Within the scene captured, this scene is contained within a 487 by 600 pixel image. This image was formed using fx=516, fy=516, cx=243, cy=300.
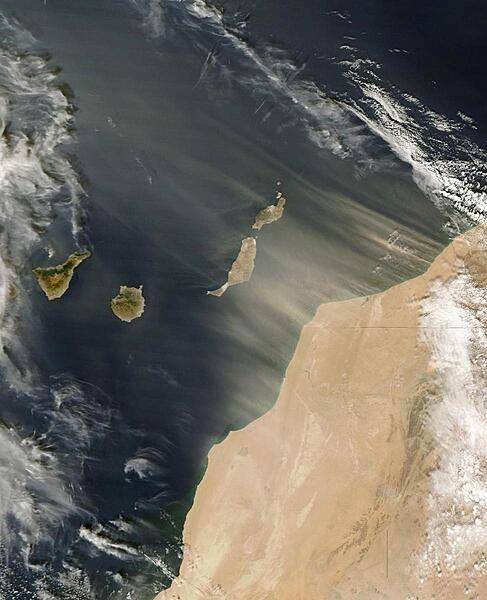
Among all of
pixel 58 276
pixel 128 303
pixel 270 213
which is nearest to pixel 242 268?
pixel 270 213

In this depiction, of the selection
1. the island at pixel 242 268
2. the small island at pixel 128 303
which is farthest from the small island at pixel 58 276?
the island at pixel 242 268

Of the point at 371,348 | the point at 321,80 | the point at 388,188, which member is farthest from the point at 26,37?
the point at 371,348

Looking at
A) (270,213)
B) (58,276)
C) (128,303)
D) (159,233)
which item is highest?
(270,213)

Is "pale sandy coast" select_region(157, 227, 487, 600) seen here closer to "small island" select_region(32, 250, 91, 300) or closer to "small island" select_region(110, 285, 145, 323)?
"small island" select_region(110, 285, 145, 323)

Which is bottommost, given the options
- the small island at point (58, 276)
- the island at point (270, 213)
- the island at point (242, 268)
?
the small island at point (58, 276)

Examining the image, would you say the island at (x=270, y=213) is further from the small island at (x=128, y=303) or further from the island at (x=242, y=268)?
the small island at (x=128, y=303)

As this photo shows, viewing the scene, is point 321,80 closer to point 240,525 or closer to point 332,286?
point 332,286

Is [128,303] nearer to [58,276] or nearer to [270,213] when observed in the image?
[58,276]
